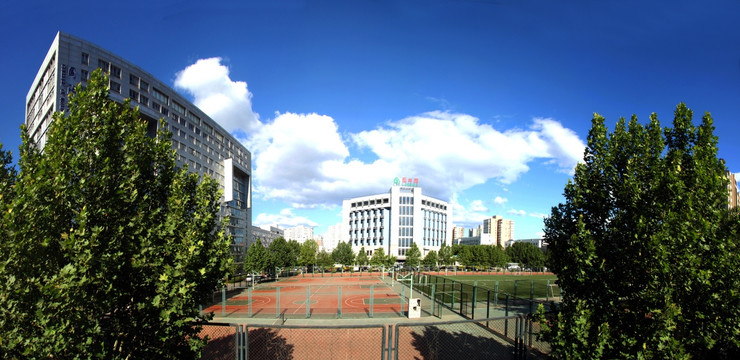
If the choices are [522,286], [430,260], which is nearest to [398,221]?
[430,260]

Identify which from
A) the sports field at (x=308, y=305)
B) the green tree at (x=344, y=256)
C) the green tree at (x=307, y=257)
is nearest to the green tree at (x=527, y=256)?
the green tree at (x=344, y=256)

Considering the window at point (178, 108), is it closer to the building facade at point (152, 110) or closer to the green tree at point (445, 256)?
the building facade at point (152, 110)

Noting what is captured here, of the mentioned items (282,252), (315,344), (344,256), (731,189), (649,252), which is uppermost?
(731,189)

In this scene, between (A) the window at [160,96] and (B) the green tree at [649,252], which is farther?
(A) the window at [160,96]

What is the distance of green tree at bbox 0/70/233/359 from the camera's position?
5387 mm

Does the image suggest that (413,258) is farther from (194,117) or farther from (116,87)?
(116,87)

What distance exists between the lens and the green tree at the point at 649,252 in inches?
264

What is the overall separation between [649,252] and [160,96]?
72.3 m

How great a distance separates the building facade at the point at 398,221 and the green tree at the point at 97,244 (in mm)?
97977

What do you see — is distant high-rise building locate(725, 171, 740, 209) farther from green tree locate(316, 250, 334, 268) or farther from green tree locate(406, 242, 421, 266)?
green tree locate(316, 250, 334, 268)

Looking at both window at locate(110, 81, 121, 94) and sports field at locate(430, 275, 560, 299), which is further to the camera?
window at locate(110, 81, 121, 94)

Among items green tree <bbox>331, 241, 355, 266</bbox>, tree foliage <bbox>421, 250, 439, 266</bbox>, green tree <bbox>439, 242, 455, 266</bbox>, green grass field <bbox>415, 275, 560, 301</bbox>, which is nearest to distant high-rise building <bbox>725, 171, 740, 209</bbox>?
green grass field <bbox>415, 275, 560, 301</bbox>

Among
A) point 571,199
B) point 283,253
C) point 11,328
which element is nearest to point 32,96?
point 283,253

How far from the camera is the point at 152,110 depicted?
5878 centimetres
